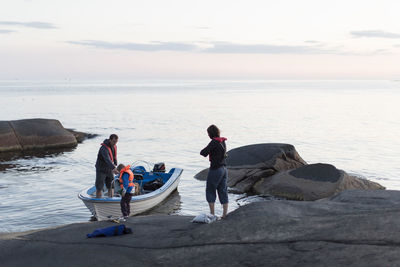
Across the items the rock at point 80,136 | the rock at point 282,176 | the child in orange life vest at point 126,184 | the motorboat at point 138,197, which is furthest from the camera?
the rock at point 80,136

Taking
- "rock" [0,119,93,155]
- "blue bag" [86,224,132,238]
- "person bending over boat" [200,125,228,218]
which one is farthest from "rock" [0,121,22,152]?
"person bending over boat" [200,125,228,218]

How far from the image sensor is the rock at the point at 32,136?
3189cm

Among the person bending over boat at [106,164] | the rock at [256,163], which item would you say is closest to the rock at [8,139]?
the rock at [256,163]

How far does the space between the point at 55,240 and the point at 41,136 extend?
2363 centimetres

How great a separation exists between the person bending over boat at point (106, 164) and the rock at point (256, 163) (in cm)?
764

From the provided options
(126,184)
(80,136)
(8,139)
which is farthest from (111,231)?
(80,136)

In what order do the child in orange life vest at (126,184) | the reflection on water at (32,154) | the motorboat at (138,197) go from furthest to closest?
1. the reflection on water at (32,154)
2. the motorboat at (138,197)
3. the child in orange life vest at (126,184)

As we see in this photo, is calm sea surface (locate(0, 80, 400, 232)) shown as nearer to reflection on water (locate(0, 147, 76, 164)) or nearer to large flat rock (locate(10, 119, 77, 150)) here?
reflection on water (locate(0, 147, 76, 164))

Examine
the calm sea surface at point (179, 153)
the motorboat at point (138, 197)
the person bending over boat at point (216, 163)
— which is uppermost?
the person bending over boat at point (216, 163)

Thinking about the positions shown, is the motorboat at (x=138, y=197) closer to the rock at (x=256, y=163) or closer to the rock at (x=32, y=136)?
the rock at (x=256, y=163)

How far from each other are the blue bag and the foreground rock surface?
0.62 feet

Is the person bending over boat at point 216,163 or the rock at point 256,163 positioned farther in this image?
the rock at point 256,163

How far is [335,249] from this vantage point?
8.71 meters

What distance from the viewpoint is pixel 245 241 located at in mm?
9633
